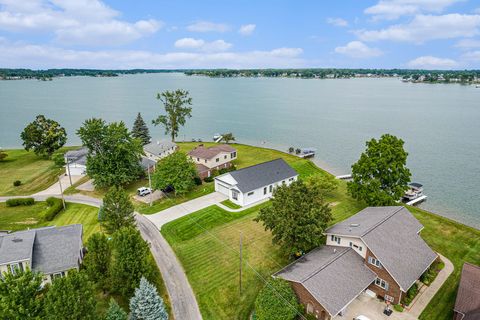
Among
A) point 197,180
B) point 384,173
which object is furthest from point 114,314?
point 384,173

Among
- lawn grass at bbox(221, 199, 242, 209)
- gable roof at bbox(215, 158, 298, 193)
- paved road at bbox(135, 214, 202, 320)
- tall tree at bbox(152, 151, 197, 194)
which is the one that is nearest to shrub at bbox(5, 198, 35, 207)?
tall tree at bbox(152, 151, 197, 194)

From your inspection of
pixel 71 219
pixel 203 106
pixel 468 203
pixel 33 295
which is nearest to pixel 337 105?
pixel 203 106

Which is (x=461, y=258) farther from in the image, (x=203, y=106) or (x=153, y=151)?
(x=203, y=106)

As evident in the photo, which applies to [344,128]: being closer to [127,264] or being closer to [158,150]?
[158,150]

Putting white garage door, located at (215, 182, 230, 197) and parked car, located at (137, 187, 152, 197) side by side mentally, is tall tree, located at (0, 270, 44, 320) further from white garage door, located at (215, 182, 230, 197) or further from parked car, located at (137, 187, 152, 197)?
white garage door, located at (215, 182, 230, 197)

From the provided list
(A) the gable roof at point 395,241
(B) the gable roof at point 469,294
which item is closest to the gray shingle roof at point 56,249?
(A) the gable roof at point 395,241

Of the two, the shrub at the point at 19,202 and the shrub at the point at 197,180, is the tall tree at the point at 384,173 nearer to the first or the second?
the shrub at the point at 197,180
